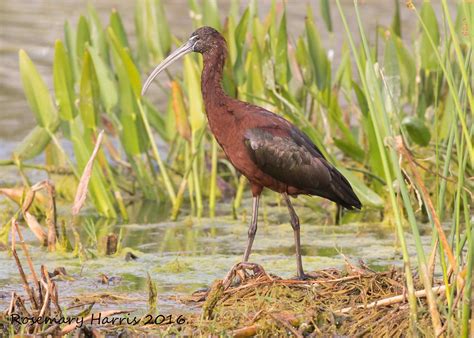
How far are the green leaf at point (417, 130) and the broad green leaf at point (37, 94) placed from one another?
7.68ft

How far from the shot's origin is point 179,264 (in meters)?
6.37

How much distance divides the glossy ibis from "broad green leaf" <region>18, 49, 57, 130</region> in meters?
1.53

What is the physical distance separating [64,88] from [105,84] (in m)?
0.29

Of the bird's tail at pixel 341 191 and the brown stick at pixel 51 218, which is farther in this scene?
the brown stick at pixel 51 218

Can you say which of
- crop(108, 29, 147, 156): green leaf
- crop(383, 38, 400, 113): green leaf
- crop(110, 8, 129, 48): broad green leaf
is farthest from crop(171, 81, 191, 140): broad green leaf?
crop(383, 38, 400, 113): green leaf

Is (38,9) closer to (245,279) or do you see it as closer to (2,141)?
(2,141)

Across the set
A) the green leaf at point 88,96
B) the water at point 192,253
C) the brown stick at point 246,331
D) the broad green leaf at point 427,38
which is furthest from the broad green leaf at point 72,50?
the brown stick at point 246,331

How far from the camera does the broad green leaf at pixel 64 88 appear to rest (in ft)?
24.5

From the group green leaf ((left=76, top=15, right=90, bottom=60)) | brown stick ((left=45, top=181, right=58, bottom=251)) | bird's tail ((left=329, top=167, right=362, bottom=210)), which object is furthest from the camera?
green leaf ((left=76, top=15, right=90, bottom=60))

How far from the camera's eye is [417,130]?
7441mm

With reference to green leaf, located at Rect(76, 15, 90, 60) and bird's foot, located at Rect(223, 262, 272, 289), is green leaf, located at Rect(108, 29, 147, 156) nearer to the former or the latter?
green leaf, located at Rect(76, 15, 90, 60)

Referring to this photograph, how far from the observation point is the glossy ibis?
5961 millimetres

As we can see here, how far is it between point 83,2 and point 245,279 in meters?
12.4

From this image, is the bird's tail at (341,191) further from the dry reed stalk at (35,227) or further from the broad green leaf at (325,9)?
the broad green leaf at (325,9)
